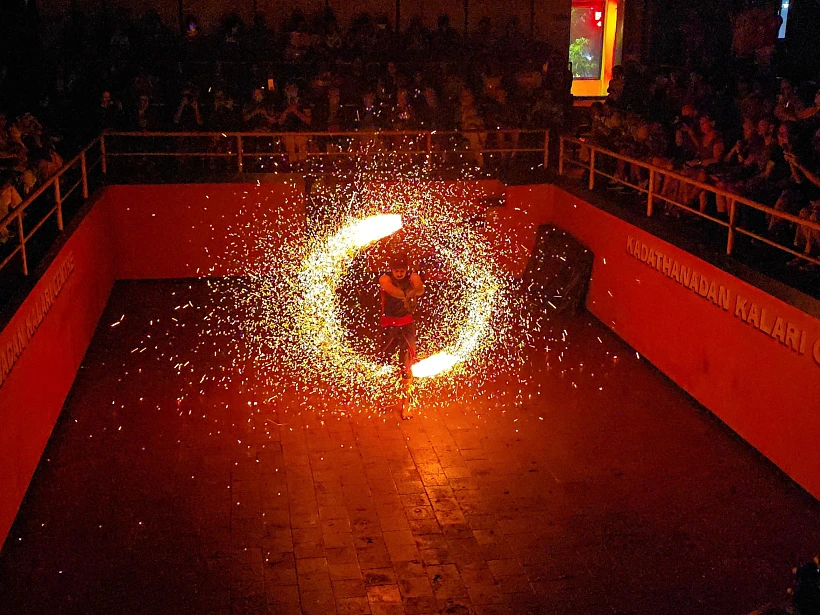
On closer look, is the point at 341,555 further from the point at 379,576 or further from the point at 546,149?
the point at 546,149

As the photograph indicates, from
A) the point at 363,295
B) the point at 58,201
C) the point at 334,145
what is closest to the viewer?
the point at 58,201

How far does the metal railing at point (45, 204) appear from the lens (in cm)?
838

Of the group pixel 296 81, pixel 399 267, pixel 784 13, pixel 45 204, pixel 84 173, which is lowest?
pixel 399 267

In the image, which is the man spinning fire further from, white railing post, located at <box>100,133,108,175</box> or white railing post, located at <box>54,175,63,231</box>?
white railing post, located at <box>100,133,108,175</box>

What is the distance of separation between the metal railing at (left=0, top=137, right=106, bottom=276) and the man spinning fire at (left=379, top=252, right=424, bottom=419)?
3.14 metres

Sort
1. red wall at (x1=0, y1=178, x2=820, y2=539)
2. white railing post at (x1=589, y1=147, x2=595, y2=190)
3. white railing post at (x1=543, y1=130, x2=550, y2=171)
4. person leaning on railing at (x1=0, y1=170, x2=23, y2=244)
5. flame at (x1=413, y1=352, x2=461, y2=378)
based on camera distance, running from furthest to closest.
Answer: white railing post at (x1=543, y1=130, x2=550, y2=171), white railing post at (x1=589, y1=147, x2=595, y2=190), flame at (x1=413, y1=352, x2=461, y2=378), person leaning on railing at (x1=0, y1=170, x2=23, y2=244), red wall at (x1=0, y1=178, x2=820, y2=539)

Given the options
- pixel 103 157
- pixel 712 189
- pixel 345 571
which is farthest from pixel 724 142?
pixel 103 157

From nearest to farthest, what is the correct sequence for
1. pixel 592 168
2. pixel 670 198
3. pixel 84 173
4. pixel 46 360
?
pixel 46 360, pixel 670 198, pixel 84 173, pixel 592 168

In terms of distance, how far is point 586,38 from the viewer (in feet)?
64.6

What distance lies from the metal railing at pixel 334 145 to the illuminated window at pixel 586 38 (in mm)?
5269

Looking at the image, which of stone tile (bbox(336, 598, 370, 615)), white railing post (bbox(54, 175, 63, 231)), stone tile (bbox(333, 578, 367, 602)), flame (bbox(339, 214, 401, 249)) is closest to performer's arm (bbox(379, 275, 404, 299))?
stone tile (bbox(333, 578, 367, 602))

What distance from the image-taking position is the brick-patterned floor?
655cm

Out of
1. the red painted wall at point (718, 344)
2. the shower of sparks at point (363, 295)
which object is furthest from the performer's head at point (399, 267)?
the red painted wall at point (718, 344)

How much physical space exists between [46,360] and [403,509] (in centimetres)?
341
